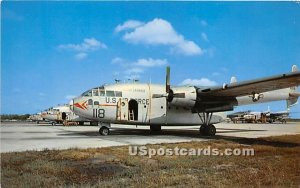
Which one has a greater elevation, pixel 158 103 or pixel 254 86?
pixel 254 86

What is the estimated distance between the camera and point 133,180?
7512mm

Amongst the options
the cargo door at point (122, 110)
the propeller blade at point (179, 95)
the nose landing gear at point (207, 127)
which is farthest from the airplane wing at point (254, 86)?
the cargo door at point (122, 110)

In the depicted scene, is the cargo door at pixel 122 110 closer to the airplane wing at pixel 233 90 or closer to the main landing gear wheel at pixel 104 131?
the main landing gear wheel at pixel 104 131

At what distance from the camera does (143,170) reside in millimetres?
8812

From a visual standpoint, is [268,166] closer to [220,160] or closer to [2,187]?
[220,160]

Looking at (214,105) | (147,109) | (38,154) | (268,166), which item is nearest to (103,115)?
(147,109)

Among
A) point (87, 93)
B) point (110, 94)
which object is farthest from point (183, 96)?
point (87, 93)

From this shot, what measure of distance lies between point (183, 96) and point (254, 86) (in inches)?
175

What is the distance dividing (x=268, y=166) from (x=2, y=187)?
6.86 meters

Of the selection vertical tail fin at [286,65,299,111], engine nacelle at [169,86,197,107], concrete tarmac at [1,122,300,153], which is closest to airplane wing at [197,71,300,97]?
engine nacelle at [169,86,197,107]

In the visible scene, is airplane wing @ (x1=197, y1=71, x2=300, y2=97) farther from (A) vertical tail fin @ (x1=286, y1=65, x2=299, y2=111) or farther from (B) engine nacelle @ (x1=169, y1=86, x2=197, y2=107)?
(A) vertical tail fin @ (x1=286, y1=65, x2=299, y2=111)

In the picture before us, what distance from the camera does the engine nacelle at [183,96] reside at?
2075cm

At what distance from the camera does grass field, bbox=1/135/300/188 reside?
7.29 metres

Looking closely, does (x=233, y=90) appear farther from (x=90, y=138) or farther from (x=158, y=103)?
(x=90, y=138)
